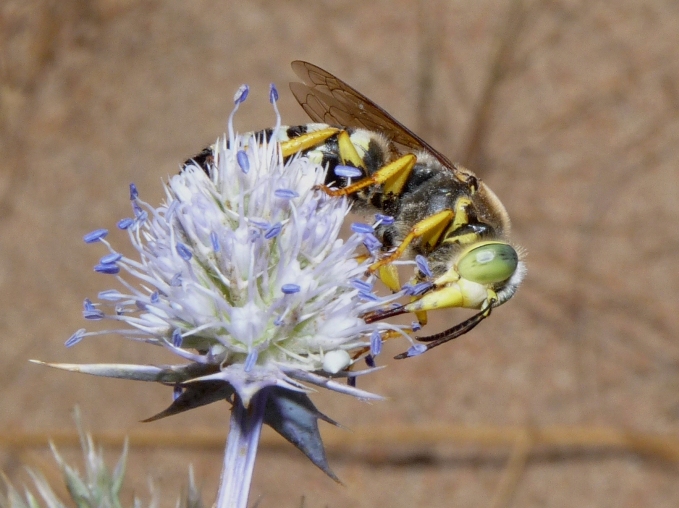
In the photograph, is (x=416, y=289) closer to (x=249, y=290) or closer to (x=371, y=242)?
(x=371, y=242)

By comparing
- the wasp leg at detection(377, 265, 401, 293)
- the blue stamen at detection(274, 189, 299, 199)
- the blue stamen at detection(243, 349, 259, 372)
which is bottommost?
the blue stamen at detection(243, 349, 259, 372)

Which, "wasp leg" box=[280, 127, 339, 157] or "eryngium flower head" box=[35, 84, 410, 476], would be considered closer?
"eryngium flower head" box=[35, 84, 410, 476]

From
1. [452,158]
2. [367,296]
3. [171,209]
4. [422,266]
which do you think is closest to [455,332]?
[422,266]

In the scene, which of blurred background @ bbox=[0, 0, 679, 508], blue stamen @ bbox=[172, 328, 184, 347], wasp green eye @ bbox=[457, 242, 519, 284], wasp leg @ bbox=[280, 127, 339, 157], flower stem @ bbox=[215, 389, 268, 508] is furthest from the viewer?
blurred background @ bbox=[0, 0, 679, 508]

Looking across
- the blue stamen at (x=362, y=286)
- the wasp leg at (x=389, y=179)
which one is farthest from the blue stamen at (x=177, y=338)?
the wasp leg at (x=389, y=179)

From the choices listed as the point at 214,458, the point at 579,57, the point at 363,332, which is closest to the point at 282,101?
the point at 579,57

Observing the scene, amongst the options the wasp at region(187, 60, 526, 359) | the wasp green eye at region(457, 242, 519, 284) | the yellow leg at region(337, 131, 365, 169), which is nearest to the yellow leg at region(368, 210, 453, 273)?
the wasp at region(187, 60, 526, 359)

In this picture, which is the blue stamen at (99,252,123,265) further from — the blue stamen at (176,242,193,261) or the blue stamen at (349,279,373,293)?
the blue stamen at (349,279,373,293)
